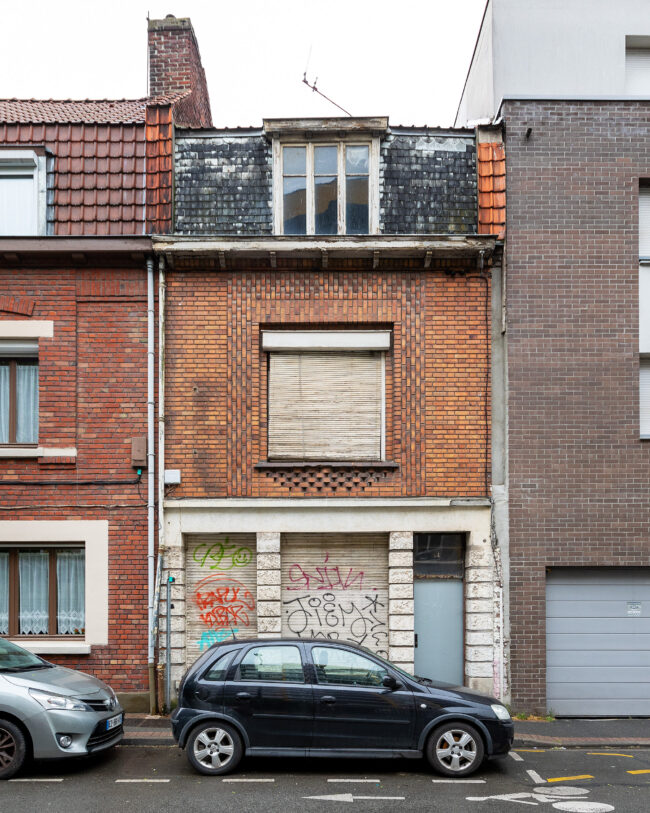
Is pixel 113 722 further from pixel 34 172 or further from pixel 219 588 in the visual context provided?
pixel 34 172

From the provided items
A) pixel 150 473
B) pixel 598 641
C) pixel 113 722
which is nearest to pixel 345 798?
pixel 113 722

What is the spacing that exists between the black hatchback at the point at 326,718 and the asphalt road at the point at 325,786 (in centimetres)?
29

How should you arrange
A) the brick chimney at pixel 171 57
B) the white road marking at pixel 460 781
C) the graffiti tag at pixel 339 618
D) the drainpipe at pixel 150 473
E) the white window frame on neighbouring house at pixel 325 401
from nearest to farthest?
the white road marking at pixel 460 781
the drainpipe at pixel 150 473
the graffiti tag at pixel 339 618
the white window frame on neighbouring house at pixel 325 401
the brick chimney at pixel 171 57

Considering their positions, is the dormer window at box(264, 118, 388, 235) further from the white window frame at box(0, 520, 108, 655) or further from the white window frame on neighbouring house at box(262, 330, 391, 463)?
the white window frame at box(0, 520, 108, 655)

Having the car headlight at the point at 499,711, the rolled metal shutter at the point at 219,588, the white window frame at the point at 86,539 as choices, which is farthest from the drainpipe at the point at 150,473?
the car headlight at the point at 499,711

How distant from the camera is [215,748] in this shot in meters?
8.84

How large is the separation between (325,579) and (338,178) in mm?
6451

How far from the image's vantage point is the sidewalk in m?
10.6

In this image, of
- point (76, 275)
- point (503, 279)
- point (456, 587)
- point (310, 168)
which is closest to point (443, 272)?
point (503, 279)

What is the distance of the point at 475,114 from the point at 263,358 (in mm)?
7796

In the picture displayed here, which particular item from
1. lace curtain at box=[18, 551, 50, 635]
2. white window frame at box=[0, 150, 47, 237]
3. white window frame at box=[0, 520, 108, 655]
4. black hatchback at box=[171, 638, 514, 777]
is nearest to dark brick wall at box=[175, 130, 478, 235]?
white window frame at box=[0, 150, 47, 237]

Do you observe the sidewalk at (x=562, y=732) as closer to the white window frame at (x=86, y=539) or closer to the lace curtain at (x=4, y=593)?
the white window frame at (x=86, y=539)

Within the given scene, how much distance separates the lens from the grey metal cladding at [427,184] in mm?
12742

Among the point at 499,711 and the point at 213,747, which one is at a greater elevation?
the point at 499,711
